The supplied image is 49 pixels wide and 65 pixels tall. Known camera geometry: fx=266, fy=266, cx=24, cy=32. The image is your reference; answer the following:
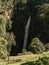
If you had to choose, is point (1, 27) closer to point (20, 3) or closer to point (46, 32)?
point (46, 32)

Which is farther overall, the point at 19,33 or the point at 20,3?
the point at 20,3

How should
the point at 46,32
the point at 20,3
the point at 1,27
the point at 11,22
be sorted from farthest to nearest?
the point at 20,3 < the point at 11,22 < the point at 46,32 < the point at 1,27

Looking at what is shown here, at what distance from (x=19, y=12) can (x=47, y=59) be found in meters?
38.0

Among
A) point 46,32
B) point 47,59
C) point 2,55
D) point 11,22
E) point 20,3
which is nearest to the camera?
point 47,59

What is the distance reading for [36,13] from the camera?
2021 inches

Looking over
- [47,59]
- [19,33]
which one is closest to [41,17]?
[19,33]

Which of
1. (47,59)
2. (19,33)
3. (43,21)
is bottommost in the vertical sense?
(19,33)

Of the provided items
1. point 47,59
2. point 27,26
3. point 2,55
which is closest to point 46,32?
point 27,26

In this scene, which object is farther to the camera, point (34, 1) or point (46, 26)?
point (34, 1)

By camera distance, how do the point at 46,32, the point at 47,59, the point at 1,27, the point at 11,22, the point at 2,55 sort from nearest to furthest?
1. the point at 47,59
2. the point at 2,55
3. the point at 1,27
4. the point at 46,32
5. the point at 11,22

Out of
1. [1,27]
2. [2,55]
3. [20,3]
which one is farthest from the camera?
[20,3]

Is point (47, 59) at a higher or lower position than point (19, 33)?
higher

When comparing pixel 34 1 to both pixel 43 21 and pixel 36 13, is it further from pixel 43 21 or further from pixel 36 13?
pixel 43 21

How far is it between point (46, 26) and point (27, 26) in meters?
Answer: 5.26
